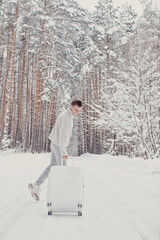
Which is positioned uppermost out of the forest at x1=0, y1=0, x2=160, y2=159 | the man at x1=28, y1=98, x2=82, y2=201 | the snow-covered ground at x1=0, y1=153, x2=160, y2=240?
the forest at x1=0, y1=0, x2=160, y2=159

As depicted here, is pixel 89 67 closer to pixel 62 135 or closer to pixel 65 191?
pixel 62 135

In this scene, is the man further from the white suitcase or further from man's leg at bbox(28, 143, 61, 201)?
the white suitcase

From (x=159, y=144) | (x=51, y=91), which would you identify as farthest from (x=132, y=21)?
(x=159, y=144)

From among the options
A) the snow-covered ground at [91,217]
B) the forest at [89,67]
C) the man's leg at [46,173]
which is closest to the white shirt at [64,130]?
the man's leg at [46,173]

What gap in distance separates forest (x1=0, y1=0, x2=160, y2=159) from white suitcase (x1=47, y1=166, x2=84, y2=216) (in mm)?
6488

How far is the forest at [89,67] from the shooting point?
39.9 ft

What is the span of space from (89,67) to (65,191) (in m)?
22.0

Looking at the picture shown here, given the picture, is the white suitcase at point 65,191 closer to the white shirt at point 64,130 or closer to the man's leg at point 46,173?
the white shirt at point 64,130

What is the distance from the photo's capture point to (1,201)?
412 cm

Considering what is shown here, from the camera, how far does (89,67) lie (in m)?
24.8

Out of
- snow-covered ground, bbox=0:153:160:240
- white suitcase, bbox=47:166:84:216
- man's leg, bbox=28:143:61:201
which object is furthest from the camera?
man's leg, bbox=28:143:61:201

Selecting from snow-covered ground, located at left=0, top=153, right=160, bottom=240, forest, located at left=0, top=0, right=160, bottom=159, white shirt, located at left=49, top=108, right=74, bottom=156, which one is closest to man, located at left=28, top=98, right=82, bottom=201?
white shirt, located at left=49, top=108, right=74, bottom=156

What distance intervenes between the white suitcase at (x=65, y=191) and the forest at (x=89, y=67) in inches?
255

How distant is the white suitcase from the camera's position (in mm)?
3609
